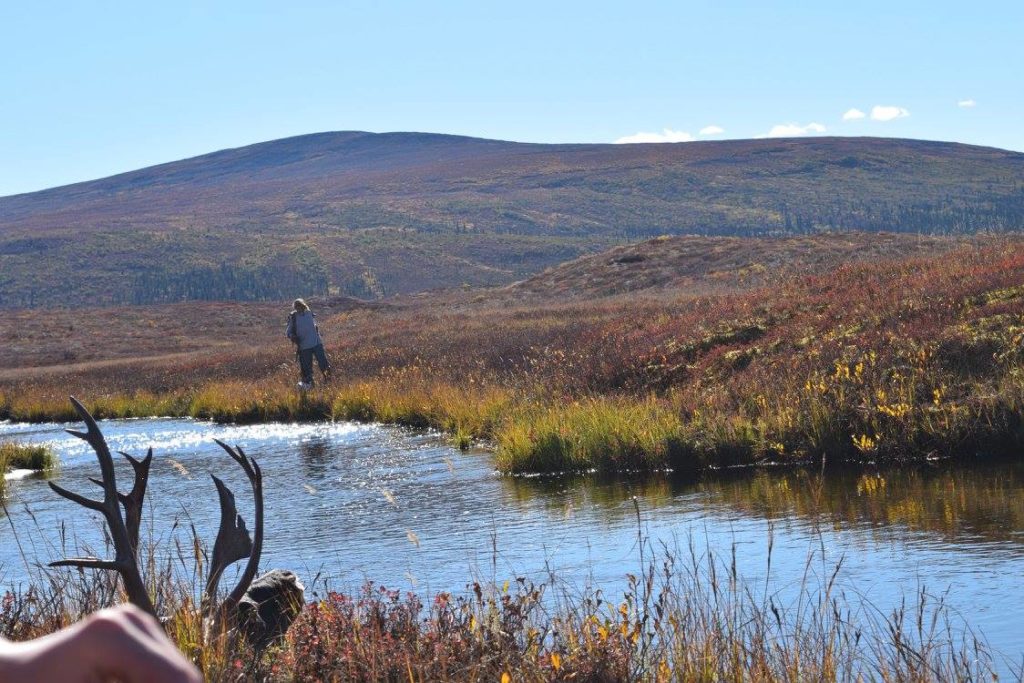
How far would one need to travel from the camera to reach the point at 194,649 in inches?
213

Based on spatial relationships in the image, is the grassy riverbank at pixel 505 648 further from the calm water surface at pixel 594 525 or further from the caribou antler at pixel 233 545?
the calm water surface at pixel 594 525

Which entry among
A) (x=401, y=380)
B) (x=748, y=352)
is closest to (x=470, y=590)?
(x=748, y=352)

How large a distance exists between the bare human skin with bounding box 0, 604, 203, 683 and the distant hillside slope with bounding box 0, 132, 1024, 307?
107311mm

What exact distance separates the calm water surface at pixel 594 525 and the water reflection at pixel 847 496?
0.09 feet

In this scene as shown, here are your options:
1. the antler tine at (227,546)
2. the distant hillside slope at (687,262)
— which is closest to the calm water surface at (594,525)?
the antler tine at (227,546)

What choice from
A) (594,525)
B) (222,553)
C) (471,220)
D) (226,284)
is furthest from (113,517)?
(471,220)

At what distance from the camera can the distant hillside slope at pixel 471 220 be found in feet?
411

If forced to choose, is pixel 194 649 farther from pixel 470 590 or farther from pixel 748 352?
pixel 748 352

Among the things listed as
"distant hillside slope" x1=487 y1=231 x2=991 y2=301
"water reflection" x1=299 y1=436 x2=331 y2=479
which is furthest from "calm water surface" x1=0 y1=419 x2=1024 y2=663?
"distant hillside slope" x1=487 y1=231 x2=991 y2=301

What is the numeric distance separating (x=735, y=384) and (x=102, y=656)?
654 inches

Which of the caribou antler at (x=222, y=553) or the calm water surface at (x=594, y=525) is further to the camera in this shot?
the calm water surface at (x=594, y=525)

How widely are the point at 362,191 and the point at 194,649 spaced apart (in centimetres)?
18851

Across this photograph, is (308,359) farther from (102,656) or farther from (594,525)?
(102,656)

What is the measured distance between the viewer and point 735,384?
17266 millimetres
